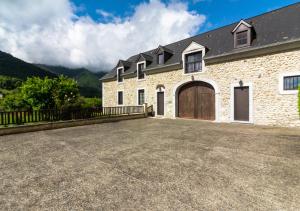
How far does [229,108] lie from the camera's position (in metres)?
12.0

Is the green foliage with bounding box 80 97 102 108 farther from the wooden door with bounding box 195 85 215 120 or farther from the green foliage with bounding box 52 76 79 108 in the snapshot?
the wooden door with bounding box 195 85 215 120

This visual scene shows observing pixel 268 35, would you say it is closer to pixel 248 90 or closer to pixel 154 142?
pixel 248 90

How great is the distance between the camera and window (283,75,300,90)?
373 inches

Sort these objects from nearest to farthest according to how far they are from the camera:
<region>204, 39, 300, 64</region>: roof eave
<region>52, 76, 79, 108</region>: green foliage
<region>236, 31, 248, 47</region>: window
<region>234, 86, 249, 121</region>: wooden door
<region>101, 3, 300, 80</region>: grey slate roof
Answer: <region>204, 39, 300, 64</region>: roof eave, <region>101, 3, 300, 80</region>: grey slate roof, <region>234, 86, 249, 121</region>: wooden door, <region>236, 31, 248, 47</region>: window, <region>52, 76, 79, 108</region>: green foliage

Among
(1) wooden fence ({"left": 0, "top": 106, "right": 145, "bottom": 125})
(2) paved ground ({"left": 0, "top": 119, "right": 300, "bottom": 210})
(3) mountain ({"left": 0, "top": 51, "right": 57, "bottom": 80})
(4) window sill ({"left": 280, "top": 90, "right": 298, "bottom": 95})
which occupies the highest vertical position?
(3) mountain ({"left": 0, "top": 51, "right": 57, "bottom": 80})

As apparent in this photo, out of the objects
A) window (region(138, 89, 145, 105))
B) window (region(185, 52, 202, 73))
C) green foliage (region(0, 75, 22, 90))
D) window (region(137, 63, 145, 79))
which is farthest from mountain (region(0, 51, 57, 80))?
window (region(185, 52, 202, 73))

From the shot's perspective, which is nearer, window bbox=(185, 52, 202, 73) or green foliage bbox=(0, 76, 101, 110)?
green foliage bbox=(0, 76, 101, 110)

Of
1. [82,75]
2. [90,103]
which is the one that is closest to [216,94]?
[90,103]

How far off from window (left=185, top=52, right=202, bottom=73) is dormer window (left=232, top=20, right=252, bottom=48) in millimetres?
2794

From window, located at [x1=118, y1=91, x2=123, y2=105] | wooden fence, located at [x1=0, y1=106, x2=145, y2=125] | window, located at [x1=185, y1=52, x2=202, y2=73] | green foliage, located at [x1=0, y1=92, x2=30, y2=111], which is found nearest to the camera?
wooden fence, located at [x1=0, y1=106, x2=145, y2=125]

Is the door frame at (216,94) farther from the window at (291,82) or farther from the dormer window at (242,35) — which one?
the window at (291,82)

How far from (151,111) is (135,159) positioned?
495 inches

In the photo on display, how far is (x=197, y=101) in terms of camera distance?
46.6 feet

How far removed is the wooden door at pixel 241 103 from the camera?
11333mm
